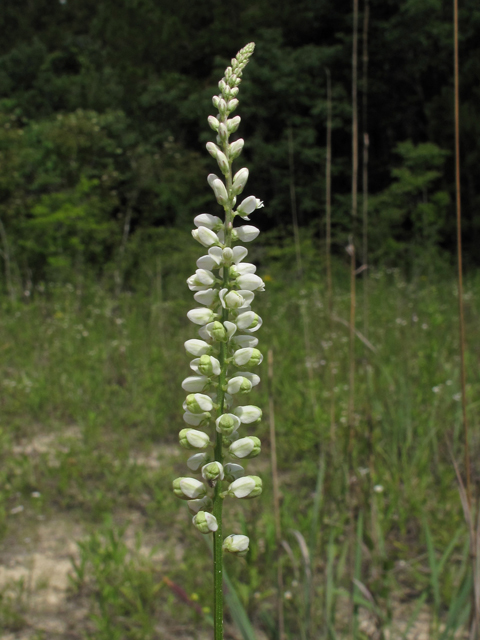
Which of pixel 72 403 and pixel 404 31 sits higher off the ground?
pixel 404 31

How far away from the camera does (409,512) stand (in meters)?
2.68

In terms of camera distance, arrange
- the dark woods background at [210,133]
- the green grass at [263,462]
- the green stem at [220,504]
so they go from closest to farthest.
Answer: the green stem at [220,504] < the green grass at [263,462] < the dark woods background at [210,133]

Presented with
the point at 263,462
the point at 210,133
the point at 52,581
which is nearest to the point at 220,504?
the point at 52,581

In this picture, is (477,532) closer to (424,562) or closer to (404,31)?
(424,562)

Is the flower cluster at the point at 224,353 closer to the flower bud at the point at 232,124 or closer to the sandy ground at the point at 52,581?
the flower bud at the point at 232,124

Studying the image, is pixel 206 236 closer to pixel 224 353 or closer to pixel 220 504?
pixel 224 353

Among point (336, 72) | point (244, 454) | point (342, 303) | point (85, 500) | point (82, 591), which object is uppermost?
point (336, 72)

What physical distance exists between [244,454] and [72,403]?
3659 mm

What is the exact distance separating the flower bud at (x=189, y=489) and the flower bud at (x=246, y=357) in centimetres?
16

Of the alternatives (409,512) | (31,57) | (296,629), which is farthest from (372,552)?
(31,57)

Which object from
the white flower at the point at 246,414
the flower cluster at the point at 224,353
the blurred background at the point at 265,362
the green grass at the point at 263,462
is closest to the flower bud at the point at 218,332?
the flower cluster at the point at 224,353

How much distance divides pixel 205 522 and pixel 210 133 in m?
15.0

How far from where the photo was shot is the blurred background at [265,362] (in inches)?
87.7

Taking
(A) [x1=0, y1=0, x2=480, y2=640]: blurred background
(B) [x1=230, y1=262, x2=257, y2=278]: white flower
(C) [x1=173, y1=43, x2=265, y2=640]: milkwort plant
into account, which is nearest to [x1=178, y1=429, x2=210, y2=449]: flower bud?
(C) [x1=173, y1=43, x2=265, y2=640]: milkwort plant
